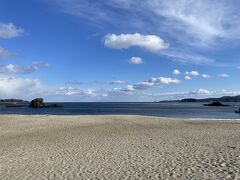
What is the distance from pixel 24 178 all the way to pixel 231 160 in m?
7.19

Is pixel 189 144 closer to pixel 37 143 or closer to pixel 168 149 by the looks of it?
pixel 168 149

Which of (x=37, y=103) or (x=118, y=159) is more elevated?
(x=37, y=103)

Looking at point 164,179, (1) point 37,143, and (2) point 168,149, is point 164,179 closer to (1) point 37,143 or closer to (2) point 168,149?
Answer: (2) point 168,149

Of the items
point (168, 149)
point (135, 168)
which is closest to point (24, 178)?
point (135, 168)

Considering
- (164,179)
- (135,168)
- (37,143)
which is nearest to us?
(164,179)

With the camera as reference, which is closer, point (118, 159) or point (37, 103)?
point (118, 159)

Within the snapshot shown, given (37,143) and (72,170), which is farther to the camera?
(37,143)

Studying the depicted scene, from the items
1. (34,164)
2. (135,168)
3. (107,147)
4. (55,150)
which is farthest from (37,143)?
(135,168)

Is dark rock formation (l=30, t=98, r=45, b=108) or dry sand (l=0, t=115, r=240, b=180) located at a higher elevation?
dark rock formation (l=30, t=98, r=45, b=108)

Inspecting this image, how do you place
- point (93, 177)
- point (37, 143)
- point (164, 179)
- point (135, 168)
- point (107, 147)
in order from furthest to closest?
point (37, 143), point (107, 147), point (135, 168), point (93, 177), point (164, 179)

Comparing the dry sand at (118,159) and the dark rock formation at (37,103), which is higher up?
the dark rock formation at (37,103)

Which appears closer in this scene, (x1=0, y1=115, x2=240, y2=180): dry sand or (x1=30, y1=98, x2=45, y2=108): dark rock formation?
(x1=0, y1=115, x2=240, y2=180): dry sand

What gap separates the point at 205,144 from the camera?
15875 mm

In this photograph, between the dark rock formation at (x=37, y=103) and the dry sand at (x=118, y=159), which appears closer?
the dry sand at (x=118, y=159)
